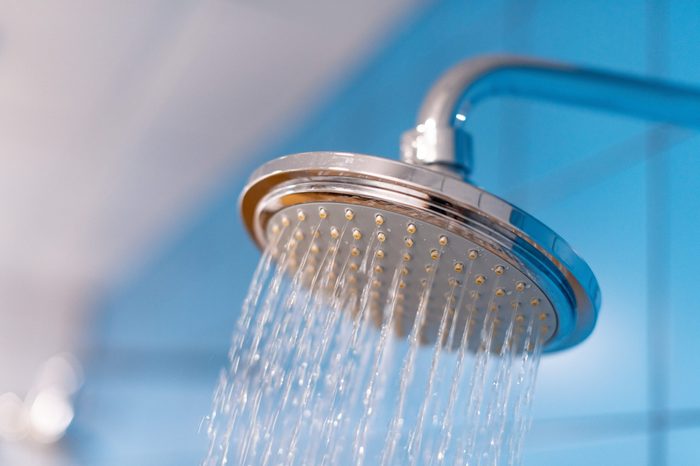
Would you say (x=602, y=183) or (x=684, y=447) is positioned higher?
(x=602, y=183)

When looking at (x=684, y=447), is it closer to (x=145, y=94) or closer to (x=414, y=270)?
(x=414, y=270)

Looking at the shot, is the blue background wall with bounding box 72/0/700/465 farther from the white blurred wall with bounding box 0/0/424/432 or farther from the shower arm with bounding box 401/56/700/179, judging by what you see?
the shower arm with bounding box 401/56/700/179

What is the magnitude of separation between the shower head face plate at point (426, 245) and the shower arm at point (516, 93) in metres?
0.04

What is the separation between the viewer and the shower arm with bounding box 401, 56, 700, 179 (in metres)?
0.41

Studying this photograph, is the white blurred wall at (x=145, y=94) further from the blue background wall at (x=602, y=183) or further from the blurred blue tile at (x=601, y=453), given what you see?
the blurred blue tile at (x=601, y=453)

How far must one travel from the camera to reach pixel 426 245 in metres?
0.40

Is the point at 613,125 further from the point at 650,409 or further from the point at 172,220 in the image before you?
the point at 172,220

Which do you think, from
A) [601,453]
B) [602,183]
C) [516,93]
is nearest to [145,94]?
[602,183]

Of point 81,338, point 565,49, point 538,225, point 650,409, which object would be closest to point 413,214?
point 538,225

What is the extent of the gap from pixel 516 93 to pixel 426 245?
92 millimetres

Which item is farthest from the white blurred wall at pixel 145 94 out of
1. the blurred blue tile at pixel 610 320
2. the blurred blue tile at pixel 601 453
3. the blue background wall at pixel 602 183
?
Result: the blurred blue tile at pixel 601 453

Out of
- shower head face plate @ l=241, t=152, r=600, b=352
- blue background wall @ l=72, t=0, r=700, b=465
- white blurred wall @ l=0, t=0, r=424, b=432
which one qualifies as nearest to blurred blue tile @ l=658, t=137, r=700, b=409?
blue background wall @ l=72, t=0, r=700, b=465

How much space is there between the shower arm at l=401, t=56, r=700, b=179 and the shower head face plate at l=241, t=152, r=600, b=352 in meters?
0.04

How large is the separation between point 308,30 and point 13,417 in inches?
62.4
